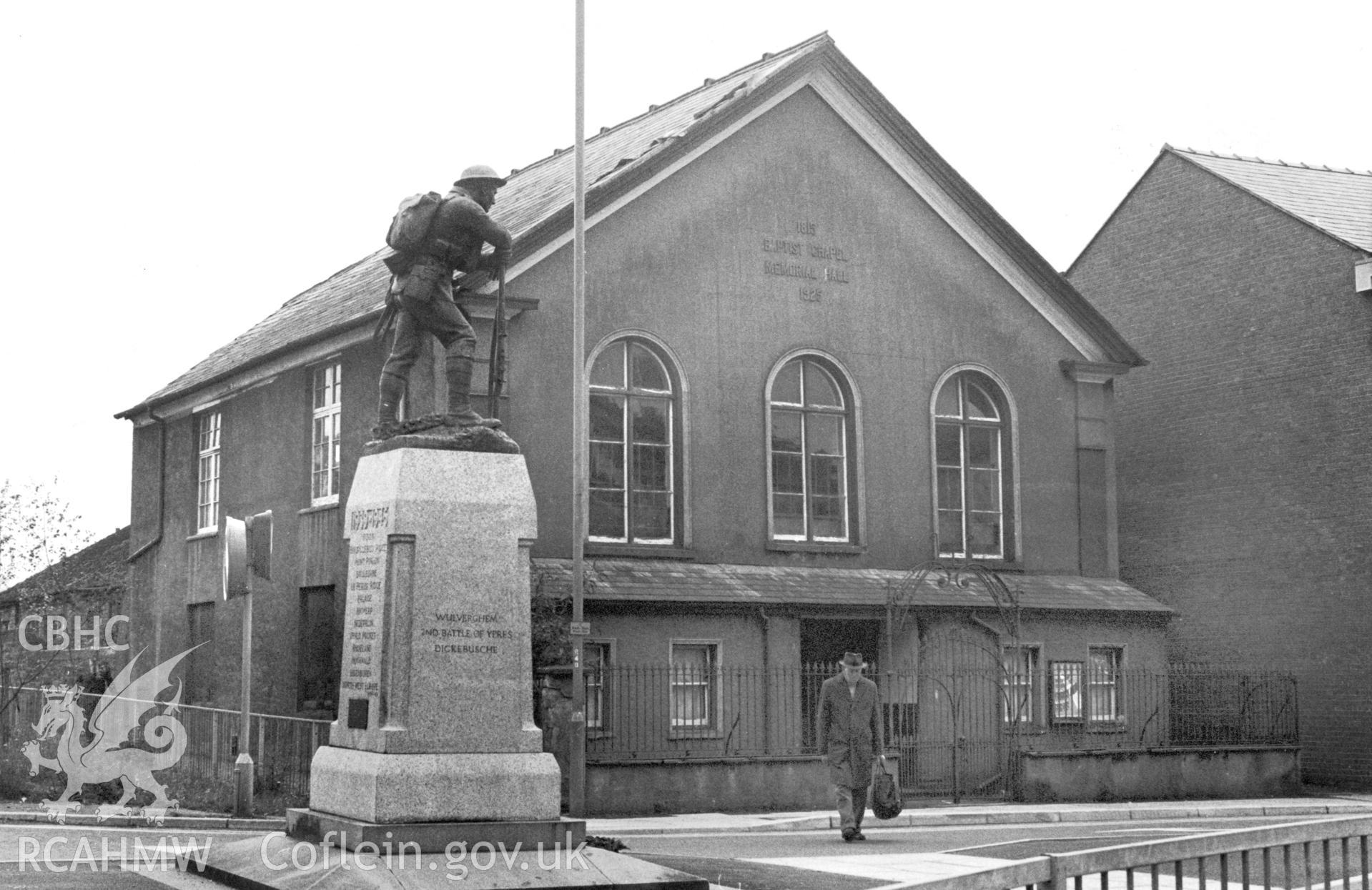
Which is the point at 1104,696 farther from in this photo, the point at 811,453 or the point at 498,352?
the point at 498,352

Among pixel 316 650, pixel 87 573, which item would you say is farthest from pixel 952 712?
pixel 87 573

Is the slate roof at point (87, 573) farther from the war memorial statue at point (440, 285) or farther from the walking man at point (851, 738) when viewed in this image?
the war memorial statue at point (440, 285)

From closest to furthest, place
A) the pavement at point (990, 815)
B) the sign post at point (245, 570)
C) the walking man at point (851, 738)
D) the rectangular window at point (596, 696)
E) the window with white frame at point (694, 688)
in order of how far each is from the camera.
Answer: the walking man at point (851, 738)
the sign post at point (245, 570)
the pavement at point (990, 815)
the rectangular window at point (596, 696)
the window with white frame at point (694, 688)

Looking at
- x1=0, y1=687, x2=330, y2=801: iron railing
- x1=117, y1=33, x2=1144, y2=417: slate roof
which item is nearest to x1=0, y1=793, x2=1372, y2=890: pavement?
x1=0, y1=687, x2=330, y2=801: iron railing

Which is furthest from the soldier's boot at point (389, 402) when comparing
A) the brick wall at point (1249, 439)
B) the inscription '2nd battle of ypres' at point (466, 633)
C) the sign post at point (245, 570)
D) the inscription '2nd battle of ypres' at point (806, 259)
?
the brick wall at point (1249, 439)

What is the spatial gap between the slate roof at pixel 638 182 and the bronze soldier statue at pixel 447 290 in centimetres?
1112

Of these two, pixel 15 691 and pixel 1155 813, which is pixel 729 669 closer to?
pixel 1155 813

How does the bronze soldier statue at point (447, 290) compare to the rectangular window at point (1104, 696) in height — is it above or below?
above

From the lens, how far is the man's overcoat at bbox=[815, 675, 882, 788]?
17109 millimetres

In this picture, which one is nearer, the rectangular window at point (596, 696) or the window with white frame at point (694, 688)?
the rectangular window at point (596, 696)

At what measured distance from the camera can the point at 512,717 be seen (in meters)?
11.7

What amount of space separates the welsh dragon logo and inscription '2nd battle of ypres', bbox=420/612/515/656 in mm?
7721

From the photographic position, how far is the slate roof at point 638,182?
25109mm

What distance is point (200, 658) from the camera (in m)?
29.9
